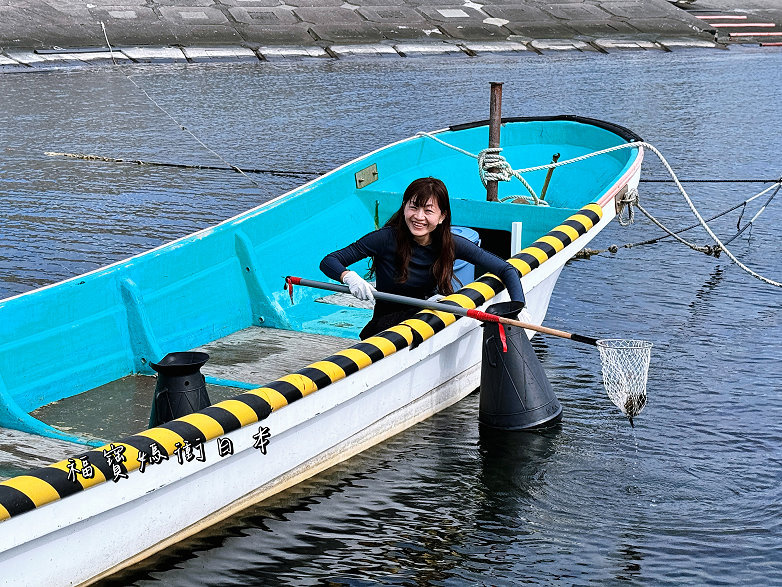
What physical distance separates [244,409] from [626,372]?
277 centimetres

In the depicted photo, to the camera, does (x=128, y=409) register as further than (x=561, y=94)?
No

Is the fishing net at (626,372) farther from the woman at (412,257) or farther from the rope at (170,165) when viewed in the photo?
the rope at (170,165)

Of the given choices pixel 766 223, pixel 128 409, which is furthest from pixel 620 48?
pixel 128 409

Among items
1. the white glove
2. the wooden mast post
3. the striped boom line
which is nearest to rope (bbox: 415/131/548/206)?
the wooden mast post

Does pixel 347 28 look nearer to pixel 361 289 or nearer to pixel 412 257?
pixel 412 257

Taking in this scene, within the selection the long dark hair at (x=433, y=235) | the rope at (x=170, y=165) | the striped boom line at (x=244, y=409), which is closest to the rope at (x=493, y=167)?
the striped boom line at (x=244, y=409)

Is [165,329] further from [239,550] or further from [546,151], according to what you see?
[546,151]

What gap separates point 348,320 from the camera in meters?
9.70

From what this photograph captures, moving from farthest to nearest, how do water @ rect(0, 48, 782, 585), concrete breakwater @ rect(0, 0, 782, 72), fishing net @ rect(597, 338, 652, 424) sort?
concrete breakwater @ rect(0, 0, 782, 72) < fishing net @ rect(597, 338, 652, 424) < water @ rect(0, 48, 782, 585)

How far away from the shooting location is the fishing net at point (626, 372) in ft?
24.4

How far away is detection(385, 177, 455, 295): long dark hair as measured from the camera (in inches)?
301

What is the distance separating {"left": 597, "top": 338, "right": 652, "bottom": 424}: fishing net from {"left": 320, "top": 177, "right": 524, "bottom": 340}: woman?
0.81m

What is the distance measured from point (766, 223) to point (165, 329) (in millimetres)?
9156

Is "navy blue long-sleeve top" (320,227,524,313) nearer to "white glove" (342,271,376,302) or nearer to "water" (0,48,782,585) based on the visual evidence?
"white glove" (342,271,376,302)
